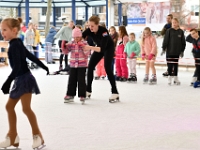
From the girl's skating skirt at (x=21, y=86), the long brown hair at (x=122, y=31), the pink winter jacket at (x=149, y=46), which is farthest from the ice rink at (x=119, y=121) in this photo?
the long brown hair at (x=122, y=31)

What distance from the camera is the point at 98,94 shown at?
902cm

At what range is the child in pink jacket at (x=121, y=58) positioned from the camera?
11695 millimetres

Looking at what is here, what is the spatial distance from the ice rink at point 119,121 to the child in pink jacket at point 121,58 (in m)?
2.01

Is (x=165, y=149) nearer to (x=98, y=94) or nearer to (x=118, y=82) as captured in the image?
(x=98, y=94)

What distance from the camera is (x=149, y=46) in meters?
11.3

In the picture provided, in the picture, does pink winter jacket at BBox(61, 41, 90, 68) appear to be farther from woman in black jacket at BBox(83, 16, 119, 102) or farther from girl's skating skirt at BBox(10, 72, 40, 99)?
girl's skating skirt at BBox(10, 72, 40, 99)

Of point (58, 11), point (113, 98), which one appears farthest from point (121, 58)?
point (58, 11)

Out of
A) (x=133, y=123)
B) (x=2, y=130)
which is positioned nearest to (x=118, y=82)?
(x=133, y=123)

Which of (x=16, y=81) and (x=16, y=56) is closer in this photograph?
(x=16, y=56)

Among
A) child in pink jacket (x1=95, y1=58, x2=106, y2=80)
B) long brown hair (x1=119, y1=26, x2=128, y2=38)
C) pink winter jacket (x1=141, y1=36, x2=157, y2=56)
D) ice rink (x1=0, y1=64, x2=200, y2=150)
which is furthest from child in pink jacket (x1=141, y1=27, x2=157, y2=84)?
ice rink (x1=0, y1=64, x2=200, y2=150)

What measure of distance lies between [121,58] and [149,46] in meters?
0.82

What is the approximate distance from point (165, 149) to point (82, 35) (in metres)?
3.50

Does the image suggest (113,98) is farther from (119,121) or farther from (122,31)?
(122,31)

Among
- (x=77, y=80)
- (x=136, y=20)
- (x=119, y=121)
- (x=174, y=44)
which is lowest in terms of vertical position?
(x=119, y=121)
